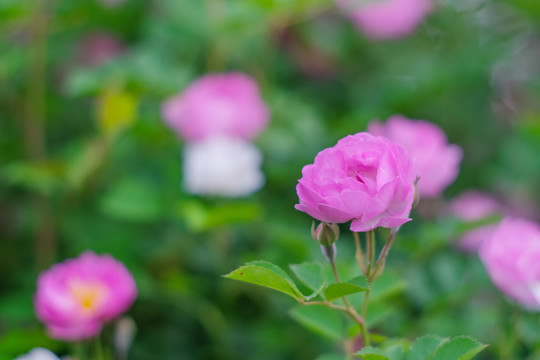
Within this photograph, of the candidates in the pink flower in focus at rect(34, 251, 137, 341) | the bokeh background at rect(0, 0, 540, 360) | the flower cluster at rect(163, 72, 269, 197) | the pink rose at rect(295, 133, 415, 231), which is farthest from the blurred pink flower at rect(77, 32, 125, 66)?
the pink rose at rect(295, 133, 415, 231)

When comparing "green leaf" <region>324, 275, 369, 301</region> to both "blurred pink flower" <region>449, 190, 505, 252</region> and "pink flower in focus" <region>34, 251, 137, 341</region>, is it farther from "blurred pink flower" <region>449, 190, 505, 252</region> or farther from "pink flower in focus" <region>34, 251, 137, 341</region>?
"blurred pink flower" <region>449, 190, 505, 252</region>

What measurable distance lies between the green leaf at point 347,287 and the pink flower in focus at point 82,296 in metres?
0.41

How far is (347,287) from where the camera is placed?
51cm

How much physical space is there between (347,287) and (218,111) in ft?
2.17

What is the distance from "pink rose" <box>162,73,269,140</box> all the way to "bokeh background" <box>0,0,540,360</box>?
0.07 metres

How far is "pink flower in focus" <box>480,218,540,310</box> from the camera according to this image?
2.54ft

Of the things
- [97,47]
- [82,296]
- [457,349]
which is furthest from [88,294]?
[97,47]

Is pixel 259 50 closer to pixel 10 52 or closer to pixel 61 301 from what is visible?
pixel 10 52

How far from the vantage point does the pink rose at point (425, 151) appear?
37.0 inches

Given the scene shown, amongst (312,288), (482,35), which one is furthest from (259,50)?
(312,288)

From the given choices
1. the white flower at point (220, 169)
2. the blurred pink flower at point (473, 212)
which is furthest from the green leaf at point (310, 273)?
the blurred pink flower at point (473, 212)

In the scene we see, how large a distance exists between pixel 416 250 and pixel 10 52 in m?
0.92

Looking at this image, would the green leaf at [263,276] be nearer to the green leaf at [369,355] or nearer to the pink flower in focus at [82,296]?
the green leaf at [369,355]

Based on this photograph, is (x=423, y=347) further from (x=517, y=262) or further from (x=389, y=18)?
(x=389, y=18)
